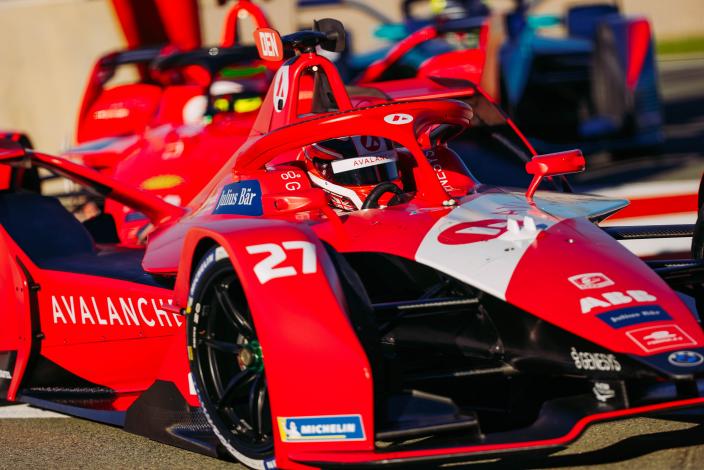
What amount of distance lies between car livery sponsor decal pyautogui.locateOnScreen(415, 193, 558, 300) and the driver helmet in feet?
2.06

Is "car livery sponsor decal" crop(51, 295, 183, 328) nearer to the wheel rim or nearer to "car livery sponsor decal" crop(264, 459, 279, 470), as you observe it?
the wheel rim

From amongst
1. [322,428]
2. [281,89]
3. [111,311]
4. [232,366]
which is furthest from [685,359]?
[281,89]

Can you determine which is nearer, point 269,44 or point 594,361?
point 594,361

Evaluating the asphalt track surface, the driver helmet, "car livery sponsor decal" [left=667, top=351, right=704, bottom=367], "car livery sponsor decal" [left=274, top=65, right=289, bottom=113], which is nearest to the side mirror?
the driver helmet

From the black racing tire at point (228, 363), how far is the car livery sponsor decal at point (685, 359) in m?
1.31

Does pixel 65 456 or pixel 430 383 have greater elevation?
pixel 430 383

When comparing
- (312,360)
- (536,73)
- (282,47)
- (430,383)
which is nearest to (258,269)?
(312,360)

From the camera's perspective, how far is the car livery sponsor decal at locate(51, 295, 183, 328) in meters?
5.27

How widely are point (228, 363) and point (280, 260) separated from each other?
63 cm

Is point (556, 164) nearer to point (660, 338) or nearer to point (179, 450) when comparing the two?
point (660, 338)

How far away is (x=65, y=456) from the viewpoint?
499cm

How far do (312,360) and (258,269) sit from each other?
0.38m

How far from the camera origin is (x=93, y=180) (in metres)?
6.59

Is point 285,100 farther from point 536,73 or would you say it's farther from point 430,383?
point 536,73
